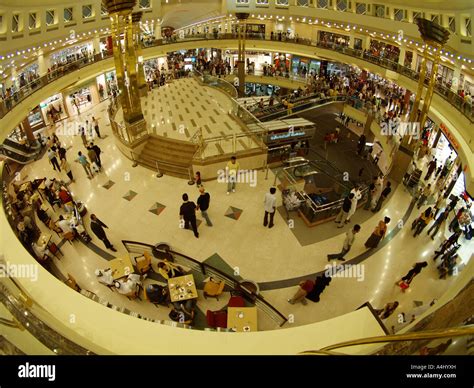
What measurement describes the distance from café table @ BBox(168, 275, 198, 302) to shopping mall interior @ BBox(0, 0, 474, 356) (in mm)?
30

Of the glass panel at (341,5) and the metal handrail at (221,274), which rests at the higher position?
the glass panel at (341,5)

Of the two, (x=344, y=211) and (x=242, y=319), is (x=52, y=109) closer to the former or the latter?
(x=344, y=211)

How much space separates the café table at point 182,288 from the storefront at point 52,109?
54.1 ft

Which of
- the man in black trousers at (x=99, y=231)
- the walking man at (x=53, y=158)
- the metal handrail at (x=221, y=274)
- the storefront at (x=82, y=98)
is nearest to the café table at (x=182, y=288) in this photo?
the metal handrail at (x=221, y=274)

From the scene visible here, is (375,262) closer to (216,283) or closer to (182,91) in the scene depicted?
(216,283)

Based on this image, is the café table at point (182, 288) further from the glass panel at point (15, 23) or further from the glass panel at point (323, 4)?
the glass panel at point (323, 4)

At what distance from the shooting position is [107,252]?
25.9 feet

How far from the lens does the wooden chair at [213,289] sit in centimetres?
655

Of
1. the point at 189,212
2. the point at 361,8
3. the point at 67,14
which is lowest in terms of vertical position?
the point at 189,212

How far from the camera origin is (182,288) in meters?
6.39

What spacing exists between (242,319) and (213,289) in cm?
107

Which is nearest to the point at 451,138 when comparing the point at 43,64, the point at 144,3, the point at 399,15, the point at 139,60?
the point at 399,15

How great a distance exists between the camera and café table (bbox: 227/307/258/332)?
18.6 feet
